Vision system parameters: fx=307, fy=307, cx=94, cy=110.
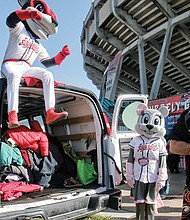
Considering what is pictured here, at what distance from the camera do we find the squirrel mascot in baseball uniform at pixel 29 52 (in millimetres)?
3531

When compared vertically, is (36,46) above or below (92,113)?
above

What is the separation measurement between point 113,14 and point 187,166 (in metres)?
17.0

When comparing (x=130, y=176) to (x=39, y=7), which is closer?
(x=130, y=176)

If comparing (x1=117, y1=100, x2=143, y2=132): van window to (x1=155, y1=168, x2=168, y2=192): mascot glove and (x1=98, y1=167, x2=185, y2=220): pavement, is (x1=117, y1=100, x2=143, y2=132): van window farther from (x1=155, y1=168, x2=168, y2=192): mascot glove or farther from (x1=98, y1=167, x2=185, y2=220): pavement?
(x1=98, y1=167, x2=185, y2=220): pavement

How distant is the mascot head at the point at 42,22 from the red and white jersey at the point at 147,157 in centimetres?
191

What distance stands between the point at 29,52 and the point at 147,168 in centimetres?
213

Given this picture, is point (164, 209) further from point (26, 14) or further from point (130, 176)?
point (26, 14)

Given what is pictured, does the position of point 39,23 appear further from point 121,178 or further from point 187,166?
point 187,166

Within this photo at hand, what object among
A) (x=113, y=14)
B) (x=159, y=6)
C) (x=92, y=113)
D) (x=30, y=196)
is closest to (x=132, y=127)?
(x=92, y=113)

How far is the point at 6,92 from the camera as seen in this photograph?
11.5 feet

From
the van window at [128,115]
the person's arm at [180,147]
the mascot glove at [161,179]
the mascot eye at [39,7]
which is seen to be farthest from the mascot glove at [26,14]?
the mascot glove at [161,179]

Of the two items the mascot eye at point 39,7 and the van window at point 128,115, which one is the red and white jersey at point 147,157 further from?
the mascot eye at point 39,7

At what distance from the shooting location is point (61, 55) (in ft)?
14.7

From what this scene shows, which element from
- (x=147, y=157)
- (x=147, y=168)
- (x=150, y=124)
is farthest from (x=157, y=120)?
(x=147, y=168)
